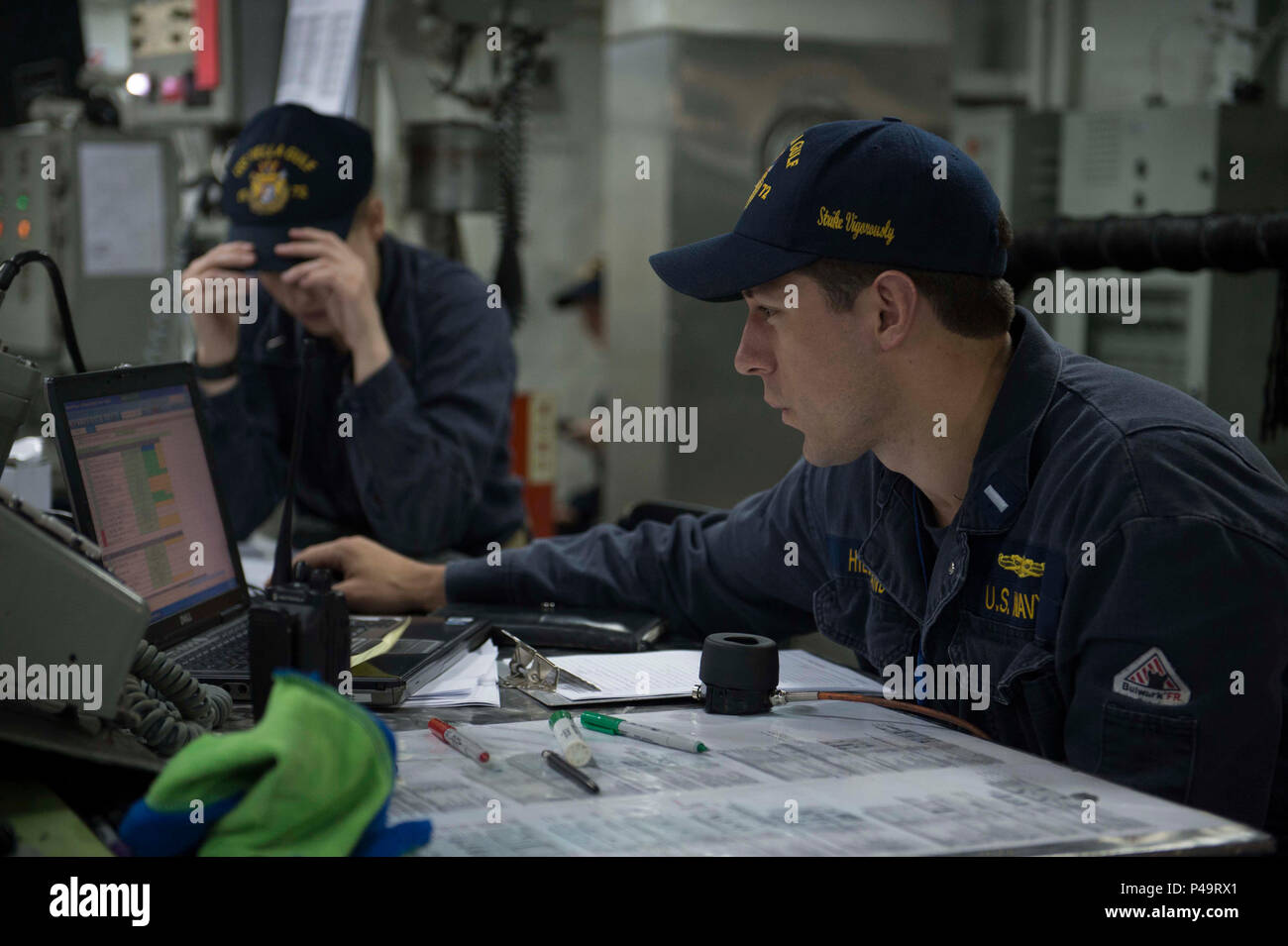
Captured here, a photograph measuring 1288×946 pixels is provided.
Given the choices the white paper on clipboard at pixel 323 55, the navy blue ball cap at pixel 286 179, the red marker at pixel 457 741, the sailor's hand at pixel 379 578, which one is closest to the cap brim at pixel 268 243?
the navy blue ball cap at pixel 286 179

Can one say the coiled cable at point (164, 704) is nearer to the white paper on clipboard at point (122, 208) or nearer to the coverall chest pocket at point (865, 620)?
the coverall chest pocket at point (865, 620)

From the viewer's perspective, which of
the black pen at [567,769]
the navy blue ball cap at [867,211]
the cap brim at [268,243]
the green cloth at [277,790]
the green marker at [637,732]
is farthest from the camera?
the cap brim at [268,243]

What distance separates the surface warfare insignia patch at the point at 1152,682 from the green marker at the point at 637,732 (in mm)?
375

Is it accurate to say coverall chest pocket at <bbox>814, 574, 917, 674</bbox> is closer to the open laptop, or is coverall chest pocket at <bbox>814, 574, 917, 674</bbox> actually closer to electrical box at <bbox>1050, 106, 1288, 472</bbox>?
the open laptop

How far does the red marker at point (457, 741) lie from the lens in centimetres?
115

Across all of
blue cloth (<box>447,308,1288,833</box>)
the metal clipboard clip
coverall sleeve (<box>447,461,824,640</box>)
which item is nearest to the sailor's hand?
coverall sleeve (<box>447,461,824,640</box>)

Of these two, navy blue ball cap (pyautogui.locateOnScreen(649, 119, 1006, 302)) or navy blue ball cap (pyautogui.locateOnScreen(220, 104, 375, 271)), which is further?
navy blue ball cap (pyautogui.locateOnScreen(220, 104, 375, 271))

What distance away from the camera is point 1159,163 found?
140 inches

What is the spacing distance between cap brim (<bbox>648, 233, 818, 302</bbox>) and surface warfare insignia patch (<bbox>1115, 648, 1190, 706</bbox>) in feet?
1.63

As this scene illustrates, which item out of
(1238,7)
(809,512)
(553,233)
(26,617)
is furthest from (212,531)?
(553,233)

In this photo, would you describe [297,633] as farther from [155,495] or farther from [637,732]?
[155,495]

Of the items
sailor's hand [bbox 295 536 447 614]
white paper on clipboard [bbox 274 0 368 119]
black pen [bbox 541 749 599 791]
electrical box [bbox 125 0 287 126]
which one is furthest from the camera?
electrical box [bbox 125 0 287 126]

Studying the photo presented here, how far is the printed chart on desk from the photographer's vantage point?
0.96m
